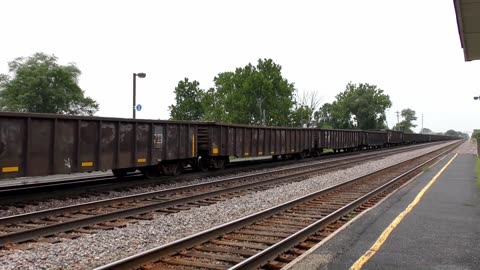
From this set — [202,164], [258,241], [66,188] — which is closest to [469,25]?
[258,241]

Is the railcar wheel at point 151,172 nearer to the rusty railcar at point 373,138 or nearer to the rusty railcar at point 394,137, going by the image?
the rusty railcar at point 373,138

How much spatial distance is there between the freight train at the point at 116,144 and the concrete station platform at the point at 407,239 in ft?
26.2

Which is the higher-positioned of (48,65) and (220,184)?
(48,65)

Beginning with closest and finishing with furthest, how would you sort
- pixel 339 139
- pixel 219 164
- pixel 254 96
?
1. pixel 219 164
2. pixel 339 139
3. pixel 254 96

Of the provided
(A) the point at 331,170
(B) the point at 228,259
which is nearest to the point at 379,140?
(A) the point at 331,170

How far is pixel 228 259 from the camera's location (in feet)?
20.9

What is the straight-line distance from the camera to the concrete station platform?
6.05 meters

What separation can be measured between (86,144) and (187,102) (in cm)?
9331

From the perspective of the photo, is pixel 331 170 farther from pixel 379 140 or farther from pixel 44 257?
pixel 379 140

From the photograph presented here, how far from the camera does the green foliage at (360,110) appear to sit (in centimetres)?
11462

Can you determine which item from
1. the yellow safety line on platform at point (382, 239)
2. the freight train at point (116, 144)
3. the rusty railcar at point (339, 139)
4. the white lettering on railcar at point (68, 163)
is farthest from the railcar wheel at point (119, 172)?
the rusty railcar at point (339, 139)

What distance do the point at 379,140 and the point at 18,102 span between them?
48784 millimetres

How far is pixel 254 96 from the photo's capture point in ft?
245

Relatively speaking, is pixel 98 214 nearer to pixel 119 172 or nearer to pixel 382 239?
pixel 382 239
